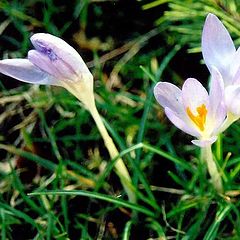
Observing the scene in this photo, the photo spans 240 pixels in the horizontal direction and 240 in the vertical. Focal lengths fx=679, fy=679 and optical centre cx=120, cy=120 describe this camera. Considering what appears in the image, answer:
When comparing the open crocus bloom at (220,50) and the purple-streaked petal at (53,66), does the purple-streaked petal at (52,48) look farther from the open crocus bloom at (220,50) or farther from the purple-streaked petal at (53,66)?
the open crocus bloom at (220,50)

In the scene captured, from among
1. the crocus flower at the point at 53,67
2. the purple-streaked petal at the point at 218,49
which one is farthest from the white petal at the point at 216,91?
the crocus flower at the point at 53,67

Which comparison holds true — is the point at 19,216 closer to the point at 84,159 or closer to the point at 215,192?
the point at 84,159

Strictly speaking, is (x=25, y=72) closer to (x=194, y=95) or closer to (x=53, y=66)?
(x=53, y=66)

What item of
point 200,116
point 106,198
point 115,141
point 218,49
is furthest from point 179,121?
point 115,141

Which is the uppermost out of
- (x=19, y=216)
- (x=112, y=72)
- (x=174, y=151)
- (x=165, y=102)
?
(x=165, y=102)

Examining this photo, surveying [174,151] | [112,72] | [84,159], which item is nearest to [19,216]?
[84,159]

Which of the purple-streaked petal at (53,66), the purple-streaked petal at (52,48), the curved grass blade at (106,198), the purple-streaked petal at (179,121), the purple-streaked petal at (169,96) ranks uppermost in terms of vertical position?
the purple-streaked petal at (52,48)

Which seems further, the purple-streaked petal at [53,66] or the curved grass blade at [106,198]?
the curved grass blade at [106,198]
